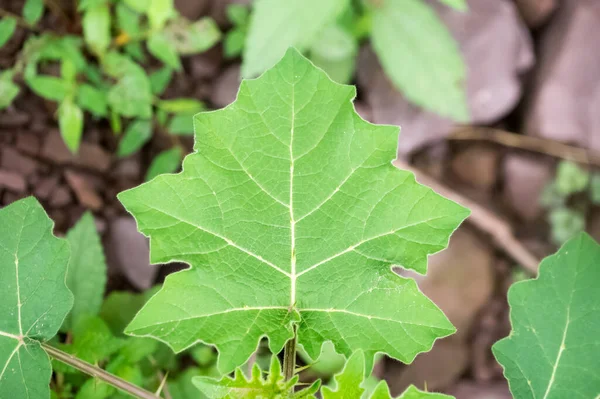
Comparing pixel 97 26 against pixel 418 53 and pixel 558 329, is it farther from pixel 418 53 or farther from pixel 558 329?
pixel 558 329

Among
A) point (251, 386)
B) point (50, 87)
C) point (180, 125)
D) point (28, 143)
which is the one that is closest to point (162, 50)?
point (180, 125)

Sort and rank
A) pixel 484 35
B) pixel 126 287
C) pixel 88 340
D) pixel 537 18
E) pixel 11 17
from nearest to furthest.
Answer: pixel 88 340, pixel 11 17, pixel 126 287, pixel 484 35, pixel 537 18

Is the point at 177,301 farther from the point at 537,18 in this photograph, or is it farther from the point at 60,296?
the point at 537,18

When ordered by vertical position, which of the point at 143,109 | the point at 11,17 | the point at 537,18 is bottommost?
the point at 143,109

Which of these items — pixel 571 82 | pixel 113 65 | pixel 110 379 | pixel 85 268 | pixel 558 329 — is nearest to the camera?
pixel 110 379

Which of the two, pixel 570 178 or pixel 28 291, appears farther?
pixel 570 178

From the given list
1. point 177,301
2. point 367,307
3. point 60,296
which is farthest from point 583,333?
point 60,296

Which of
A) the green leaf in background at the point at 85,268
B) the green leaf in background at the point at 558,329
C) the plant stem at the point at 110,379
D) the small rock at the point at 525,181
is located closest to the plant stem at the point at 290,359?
the plant stem at the point at 110,379
